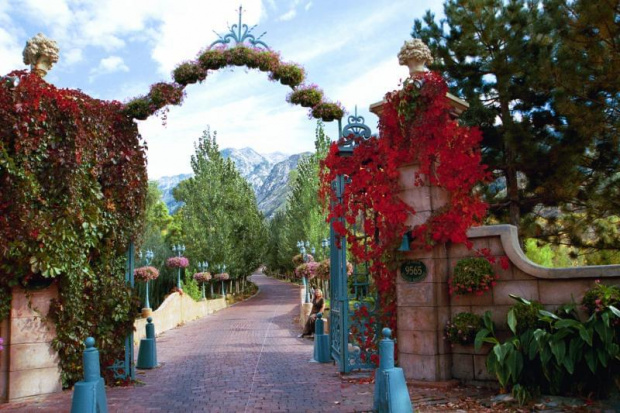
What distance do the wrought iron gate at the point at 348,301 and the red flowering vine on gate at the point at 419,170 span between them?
30cm

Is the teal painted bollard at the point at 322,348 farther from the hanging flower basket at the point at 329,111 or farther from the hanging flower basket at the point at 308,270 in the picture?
the hanging flower basket at the point at 308,270

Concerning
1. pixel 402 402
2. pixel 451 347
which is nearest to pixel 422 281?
pixel 451 347

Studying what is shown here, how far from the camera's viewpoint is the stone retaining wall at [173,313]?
53.4ft

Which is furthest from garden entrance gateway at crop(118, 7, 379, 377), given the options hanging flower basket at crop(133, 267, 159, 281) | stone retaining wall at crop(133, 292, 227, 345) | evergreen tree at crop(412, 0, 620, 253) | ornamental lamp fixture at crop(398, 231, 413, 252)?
hanging flower basket at crop(133, 267, 159, 281)

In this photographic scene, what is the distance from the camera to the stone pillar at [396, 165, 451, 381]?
7168mm

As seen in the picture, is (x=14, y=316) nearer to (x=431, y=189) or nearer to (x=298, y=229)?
(x=431, y=189)

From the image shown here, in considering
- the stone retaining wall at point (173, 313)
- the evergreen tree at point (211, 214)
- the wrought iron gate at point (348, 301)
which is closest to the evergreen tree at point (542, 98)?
the wrought iron gate at point (348, 301)

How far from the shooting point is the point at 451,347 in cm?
722

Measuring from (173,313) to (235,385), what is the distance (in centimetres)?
1334

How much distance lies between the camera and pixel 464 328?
22.2 feet

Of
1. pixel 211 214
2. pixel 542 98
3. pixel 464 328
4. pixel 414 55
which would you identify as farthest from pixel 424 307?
pixel 211 214

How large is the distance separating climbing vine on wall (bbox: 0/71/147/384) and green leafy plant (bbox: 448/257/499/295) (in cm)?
531

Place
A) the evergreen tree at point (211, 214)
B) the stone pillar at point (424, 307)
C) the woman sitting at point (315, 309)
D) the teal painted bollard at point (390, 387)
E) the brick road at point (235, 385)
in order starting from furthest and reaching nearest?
the evergreen tree at point (211, 214) < the woman sitting at point (315, 309) < the stone pillar at point (424, 307) < the brick road at point (235, 385) < the teal painted bollard at point (390, 387)

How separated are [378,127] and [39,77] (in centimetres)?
521
